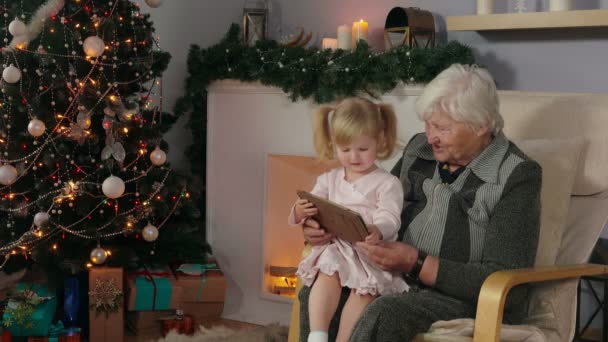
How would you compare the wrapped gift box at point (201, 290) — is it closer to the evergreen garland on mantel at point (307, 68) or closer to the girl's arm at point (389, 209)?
the evergreen garland on mantel at point (307, 68)

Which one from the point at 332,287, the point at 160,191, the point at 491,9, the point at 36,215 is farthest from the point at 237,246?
the point at 332,287

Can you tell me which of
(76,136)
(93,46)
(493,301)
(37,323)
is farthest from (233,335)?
(493,301)

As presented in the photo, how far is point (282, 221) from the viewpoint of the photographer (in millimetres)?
3910

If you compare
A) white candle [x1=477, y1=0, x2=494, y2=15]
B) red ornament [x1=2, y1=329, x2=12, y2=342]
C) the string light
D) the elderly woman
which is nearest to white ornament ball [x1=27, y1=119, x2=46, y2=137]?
the string light

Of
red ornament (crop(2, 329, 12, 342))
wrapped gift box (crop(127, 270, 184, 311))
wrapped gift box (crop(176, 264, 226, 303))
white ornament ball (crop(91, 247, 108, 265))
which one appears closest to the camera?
red ornament (crop(2, 329, 12, 342))

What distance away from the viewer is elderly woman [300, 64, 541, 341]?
84.2 inches

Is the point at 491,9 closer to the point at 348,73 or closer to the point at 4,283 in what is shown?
the point at 348,73

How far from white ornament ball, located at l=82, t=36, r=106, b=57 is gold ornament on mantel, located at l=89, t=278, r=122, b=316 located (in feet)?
2.81

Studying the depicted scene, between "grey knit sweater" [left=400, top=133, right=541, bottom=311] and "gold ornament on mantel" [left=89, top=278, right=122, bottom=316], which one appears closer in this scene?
"grey knit sweater" [left=400, top=133, right=541, bottom=311]

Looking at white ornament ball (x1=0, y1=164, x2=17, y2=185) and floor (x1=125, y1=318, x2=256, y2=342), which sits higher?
white ornament ball (x1=0, y1=164, x2=17, y2=185)

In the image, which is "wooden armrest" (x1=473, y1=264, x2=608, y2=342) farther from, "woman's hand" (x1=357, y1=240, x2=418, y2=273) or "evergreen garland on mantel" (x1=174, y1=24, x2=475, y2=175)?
"evergreen garland on mantel" (x1=174, y1=24, x2=475, y2=175)

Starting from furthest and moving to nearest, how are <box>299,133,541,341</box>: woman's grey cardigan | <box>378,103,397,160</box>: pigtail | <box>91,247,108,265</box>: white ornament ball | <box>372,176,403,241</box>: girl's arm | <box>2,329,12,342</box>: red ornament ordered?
<box>91,247,108,265</box>: white ornament ball → <box>2,329,12,342</box>: red ornament → <box>378,103,397,160</box>: pigtail → <box>372,176,403,241</box>: girl's arm → <box>299,133,541,341</box>: woman's grey cardigan

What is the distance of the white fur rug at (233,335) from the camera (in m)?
3.42

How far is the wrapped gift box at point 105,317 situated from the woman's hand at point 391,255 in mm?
1513
